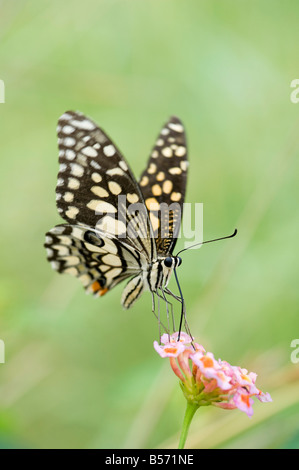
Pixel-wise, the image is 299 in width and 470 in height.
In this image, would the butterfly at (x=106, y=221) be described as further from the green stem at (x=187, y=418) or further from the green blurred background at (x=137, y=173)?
the green stem at (x=187, y=418)

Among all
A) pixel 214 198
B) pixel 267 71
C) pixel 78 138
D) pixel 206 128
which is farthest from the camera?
pixel 214 198

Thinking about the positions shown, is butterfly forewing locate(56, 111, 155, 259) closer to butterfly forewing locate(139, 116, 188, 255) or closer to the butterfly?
the butterfly

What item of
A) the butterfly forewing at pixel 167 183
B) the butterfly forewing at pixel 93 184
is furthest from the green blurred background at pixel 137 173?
the butterfly forewing at pixel 93 184

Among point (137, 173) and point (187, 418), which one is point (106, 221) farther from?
point (137, 173)

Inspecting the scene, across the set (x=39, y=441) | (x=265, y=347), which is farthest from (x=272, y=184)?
(x=39, y=441)

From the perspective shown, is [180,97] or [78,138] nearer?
[78,138]

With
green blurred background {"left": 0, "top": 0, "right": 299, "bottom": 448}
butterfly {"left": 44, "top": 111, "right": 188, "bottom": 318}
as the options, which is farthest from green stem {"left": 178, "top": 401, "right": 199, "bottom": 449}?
butterfly {"left": 44, "top": 111, "right": 188, "bottom": 318}

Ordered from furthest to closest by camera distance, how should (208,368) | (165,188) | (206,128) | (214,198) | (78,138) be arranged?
1. (214,198)
2. (206,128)
3. (165,188)
4. (78,138)
5. (208,368)

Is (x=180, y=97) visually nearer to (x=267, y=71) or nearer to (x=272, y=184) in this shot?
(x=267, y=71)
